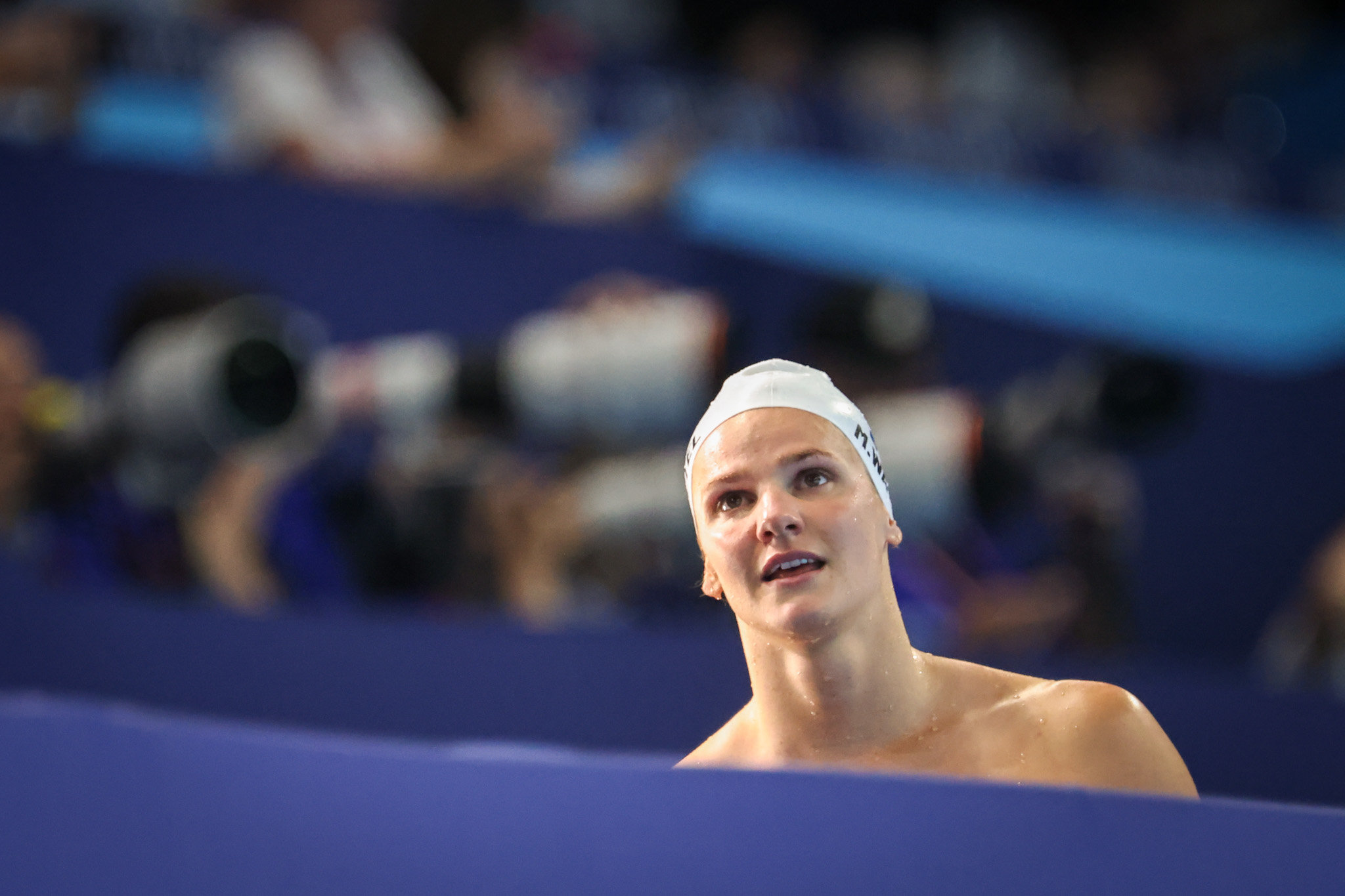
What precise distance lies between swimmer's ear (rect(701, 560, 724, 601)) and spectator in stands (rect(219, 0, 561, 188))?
2386mm

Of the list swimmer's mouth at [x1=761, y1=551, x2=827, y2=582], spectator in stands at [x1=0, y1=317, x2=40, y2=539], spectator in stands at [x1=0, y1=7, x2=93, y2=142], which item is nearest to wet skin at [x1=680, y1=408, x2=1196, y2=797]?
swimmer's mouth at [x1=761, y1=551, x2=827, y2=582]

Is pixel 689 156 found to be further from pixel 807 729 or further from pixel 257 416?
pixel 807 729

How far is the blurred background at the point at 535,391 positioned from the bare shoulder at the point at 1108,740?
0.16 meters

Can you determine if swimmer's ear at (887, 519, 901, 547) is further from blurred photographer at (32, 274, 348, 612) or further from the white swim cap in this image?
blurred photographer at (32, 274, 348, 612)

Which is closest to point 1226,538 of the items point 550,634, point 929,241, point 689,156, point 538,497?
point 929,241

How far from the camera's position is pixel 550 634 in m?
2.26

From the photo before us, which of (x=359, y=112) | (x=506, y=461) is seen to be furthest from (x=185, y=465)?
(x=359, y=112)

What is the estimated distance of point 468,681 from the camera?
228 centimetres

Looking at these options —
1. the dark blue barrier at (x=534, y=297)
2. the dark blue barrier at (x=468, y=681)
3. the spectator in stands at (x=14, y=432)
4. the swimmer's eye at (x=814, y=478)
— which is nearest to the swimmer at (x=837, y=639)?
the swimmer's eye at (x=814, y=478)

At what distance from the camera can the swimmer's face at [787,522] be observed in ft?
3.13

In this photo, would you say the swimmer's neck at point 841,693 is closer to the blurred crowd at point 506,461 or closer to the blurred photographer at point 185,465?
the blurred crowd at point 506,461

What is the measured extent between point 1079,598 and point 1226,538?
1712mm

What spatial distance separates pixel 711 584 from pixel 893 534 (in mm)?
154

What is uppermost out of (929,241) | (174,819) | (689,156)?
(929,241)
